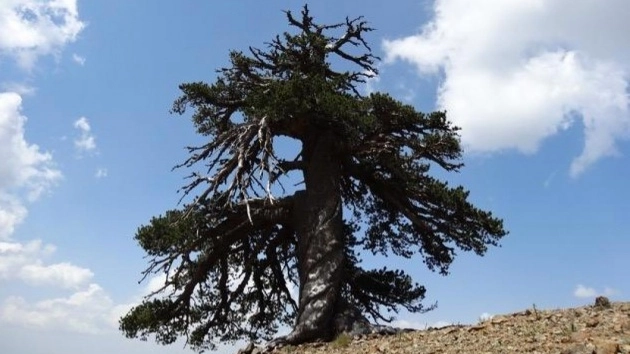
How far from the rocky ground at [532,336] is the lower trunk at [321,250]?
1793mm

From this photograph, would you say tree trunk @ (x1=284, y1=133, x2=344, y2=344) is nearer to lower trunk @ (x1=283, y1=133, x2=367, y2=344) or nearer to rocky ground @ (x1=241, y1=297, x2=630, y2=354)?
lower trunk @ (x1=283, y1=133, x2=367, y2=344)

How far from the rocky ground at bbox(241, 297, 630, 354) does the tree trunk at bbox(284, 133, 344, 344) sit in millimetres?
1872

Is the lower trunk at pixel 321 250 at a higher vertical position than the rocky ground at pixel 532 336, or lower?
higher

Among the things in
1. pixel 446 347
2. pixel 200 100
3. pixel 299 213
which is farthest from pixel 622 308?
pixel 200 100

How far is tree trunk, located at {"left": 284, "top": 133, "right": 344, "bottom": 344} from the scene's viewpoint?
52.7ft

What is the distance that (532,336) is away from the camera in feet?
32.9

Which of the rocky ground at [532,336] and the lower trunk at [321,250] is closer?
the rocky ground at [532,336]

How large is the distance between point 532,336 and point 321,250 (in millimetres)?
7726

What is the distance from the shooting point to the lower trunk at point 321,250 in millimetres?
16047

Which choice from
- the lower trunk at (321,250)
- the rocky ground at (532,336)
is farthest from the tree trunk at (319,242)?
the rocky ground at (532,336)

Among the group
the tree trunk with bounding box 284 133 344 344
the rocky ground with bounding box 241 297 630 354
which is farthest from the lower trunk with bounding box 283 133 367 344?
the rocky ground with bounding box 241 297 630 354

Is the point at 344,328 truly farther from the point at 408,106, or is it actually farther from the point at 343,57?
the point at 343,57

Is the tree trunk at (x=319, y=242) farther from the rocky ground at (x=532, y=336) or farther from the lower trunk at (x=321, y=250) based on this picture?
the rocky ground at (x=532, y=336)

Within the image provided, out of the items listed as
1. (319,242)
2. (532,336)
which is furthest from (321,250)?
(532,336)
